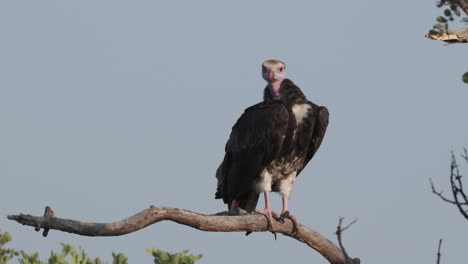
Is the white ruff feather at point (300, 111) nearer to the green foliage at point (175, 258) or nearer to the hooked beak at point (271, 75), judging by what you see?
the hooked beak at point (271, 75)

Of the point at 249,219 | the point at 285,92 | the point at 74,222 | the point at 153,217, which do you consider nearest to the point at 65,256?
the point at 74,222

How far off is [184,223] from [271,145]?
2424 mm

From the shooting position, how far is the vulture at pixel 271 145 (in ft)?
38.1

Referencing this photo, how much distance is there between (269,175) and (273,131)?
2.54 ft

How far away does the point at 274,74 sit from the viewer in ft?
40.3

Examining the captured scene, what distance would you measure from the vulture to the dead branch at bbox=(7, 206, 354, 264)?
0.69ft

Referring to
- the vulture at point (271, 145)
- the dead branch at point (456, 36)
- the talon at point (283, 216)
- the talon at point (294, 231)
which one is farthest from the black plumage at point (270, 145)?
the dead branch at point (456, 36)

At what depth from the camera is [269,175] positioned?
11891 millimetres

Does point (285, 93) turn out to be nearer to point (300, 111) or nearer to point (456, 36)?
point (300, 111)

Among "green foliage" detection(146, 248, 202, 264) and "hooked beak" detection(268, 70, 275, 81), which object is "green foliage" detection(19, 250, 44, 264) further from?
"hooked beak" detection(268, 70, 275, 81)

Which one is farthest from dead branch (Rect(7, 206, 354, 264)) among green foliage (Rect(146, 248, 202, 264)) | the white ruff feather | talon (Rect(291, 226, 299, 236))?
the white ruff feather

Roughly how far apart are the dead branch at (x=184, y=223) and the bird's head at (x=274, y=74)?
215 cm

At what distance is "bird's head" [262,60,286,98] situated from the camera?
12.2 meters

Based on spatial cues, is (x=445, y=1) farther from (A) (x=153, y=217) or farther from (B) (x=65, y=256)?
(B) (x=65, y=256)
